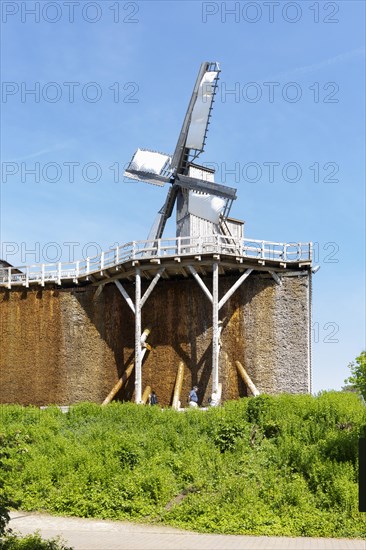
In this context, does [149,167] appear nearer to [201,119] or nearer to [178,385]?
[201,119]

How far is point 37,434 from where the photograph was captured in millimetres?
23609

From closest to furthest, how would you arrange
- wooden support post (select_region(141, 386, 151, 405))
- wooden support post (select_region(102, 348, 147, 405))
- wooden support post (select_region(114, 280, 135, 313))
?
wooden support post (select_region(141, 386, 151, 405)) → wooden support post (select_region(114, 280, 135, 313)) → wooden support post (select_region(102, 348, 147, 405))

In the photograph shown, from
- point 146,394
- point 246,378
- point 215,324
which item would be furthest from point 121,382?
point 246,378

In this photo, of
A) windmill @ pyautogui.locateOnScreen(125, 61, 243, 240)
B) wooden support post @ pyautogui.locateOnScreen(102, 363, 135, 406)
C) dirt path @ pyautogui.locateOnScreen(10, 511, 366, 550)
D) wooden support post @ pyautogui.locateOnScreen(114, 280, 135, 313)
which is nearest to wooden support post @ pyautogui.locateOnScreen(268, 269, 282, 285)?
windmill @ pyautogui.locateOnScreen(125, 61, 243, 240)

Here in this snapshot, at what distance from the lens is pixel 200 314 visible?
111 feet

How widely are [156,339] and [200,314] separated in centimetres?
285

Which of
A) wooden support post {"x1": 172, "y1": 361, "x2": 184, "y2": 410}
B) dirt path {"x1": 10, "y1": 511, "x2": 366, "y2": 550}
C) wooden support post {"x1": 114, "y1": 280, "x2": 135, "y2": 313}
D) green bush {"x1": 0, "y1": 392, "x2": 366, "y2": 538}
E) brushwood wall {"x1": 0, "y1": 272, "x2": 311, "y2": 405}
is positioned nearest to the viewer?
dirt path {"x1": 10, "y1": 511, "x2": 366, "y2": 550}

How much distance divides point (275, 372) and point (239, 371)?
183 cm

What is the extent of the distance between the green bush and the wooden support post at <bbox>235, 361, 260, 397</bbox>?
695cm

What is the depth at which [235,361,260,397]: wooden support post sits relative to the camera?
32.0 metres

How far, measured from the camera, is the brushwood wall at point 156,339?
108 feet

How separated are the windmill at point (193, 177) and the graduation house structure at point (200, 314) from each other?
9cm

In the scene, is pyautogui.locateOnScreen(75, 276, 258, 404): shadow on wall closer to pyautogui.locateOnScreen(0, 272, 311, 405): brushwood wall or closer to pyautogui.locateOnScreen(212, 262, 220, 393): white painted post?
pyautogui.locateOnScreen(0, 272, 311, 405): brushwood wall

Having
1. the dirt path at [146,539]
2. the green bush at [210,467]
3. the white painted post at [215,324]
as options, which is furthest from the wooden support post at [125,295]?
the dirt path at [146,539]
